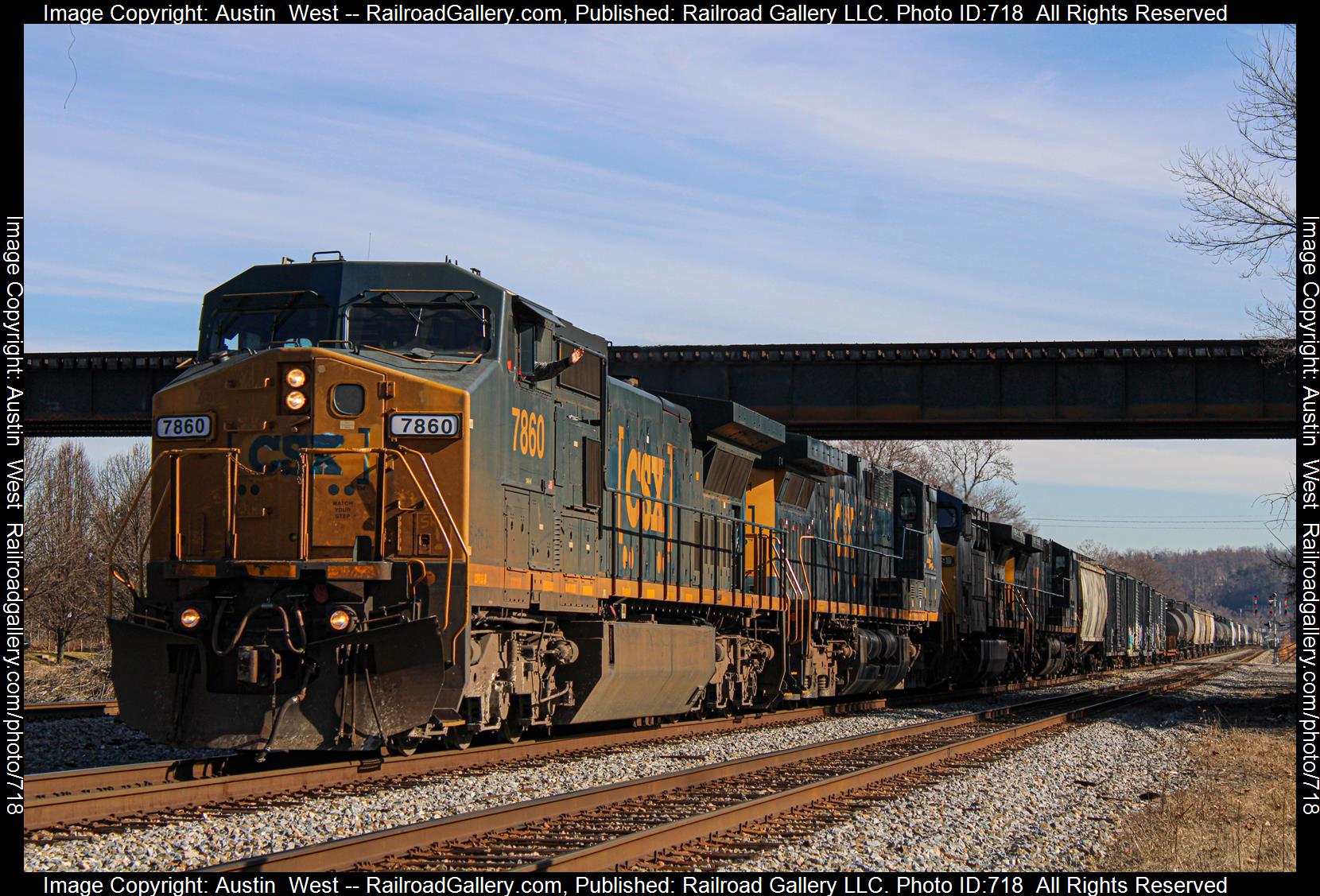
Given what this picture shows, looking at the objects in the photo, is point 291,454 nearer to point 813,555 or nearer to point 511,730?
point 511,730

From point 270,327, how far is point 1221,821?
7601mm

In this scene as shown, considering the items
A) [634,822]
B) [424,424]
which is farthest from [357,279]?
[634,822]

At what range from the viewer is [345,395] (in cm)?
949

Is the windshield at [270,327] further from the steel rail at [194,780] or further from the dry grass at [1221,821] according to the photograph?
the dry grass at [1221,821]

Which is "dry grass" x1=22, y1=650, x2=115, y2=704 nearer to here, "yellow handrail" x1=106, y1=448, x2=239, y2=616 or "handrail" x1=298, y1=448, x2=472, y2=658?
"yellow handrail" x1=106, y1=448, x2=239, y2=616

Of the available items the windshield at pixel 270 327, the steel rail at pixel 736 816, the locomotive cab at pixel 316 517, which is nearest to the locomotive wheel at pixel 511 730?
the locomotive cab at pixel 316 517

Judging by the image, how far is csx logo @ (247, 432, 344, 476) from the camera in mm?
9445

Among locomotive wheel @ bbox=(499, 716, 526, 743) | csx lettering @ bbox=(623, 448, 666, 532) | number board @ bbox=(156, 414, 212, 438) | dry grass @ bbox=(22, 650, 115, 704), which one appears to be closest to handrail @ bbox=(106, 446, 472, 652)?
number board @ bbox=(156, 414, 212, 438)

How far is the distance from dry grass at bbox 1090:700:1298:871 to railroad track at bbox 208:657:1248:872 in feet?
6.57

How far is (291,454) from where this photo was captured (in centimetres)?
948

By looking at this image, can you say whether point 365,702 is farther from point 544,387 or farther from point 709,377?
point 709,377
